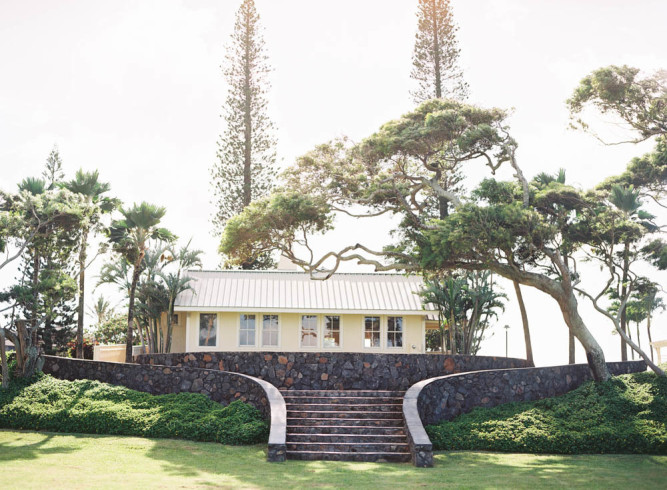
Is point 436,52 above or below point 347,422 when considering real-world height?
above

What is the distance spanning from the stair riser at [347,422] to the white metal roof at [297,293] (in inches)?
409

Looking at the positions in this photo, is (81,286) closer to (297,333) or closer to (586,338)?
(297,333)

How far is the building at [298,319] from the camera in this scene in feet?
77.1

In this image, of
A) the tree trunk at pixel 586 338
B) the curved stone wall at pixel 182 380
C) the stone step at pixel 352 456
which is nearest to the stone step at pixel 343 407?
the curved stone wall at pixel 182 380

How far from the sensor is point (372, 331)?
24.1 metres

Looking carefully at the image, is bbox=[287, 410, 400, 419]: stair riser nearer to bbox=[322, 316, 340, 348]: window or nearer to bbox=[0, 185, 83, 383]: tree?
bbox=[0, 185, 83, 383]: tree

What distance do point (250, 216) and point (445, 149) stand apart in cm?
553

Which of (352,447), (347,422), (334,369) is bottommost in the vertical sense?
(352,447)

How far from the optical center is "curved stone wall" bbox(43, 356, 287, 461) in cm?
1319

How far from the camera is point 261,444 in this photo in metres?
12.1

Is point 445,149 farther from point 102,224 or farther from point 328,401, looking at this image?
point 102,224

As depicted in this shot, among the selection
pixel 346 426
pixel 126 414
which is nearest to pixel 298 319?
pixel 126 414

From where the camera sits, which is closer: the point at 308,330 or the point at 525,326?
the point at 525,326

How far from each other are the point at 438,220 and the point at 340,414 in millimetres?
6102
